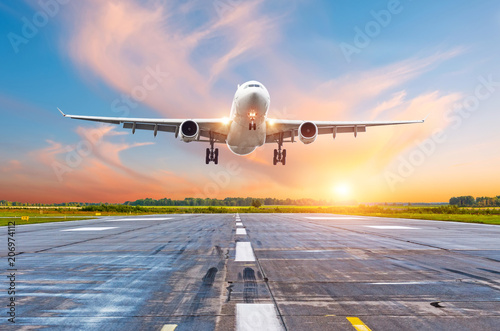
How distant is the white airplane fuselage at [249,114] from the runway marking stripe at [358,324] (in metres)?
19.6

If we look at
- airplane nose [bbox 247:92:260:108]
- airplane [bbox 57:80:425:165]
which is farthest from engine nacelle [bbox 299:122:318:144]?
airplane nose [bbox 247:92:260:108]

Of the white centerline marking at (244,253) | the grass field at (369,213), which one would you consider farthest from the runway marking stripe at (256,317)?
the grass field at (369,213)

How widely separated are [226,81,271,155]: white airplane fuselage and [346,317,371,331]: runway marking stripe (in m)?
19.6

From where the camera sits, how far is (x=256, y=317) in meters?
3.63

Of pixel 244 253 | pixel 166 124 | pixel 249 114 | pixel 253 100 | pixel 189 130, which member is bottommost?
pixel 244 253

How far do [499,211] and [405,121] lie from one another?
1374 inches

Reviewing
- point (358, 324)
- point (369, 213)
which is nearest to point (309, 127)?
point (358, 324)

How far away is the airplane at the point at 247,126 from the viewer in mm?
23172

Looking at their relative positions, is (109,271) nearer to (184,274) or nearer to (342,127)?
(184,274)

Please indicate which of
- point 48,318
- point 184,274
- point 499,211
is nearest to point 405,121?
point 184,274

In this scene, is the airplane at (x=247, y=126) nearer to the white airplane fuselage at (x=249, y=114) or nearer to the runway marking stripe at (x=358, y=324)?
the white airplane fuselage at (x=249, y=114)

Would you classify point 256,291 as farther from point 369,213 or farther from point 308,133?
point 369,213

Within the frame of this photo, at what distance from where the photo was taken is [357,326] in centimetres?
339

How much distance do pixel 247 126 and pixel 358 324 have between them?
2236cm
